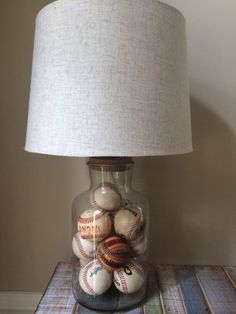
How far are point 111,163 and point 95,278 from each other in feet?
0.91

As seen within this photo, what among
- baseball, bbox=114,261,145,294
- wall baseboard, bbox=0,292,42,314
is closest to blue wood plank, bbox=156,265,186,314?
baseball, bbox=114,261,145,294

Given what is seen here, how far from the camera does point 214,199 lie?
103 centimetres

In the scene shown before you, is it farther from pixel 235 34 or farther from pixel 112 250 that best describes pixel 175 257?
pixel 235 34

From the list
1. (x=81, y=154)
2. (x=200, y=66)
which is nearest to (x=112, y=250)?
(x=81, y=154)

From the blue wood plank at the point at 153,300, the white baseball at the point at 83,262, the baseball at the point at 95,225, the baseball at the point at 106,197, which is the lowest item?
the blue wood plank at the point at 153,300

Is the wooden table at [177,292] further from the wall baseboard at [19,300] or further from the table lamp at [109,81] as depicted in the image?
the table lamp at [109,81]

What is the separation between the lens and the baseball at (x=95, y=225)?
0.70m

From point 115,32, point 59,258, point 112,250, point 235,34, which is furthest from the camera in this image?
point 59,258

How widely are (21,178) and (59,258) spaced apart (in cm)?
33

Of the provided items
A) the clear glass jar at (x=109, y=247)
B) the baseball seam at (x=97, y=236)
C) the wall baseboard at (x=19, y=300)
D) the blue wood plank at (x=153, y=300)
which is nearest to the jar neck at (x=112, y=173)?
the clear glass jar at (x=109, y=247)

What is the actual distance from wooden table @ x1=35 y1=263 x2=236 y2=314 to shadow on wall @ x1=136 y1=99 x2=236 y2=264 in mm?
107

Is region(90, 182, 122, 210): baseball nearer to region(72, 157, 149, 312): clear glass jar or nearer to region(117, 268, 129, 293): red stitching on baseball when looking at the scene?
region(72, 157, 149, 312): clear glass jar

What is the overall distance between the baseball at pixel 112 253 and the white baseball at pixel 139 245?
4 cm

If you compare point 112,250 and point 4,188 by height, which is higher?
point 4,188
